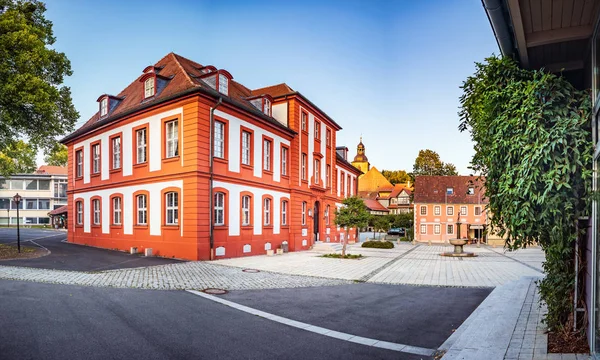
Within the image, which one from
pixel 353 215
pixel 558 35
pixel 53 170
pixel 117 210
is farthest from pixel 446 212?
pixel 53 170

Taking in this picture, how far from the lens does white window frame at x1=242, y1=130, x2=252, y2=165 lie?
20.8 meters

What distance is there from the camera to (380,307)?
28.2ft

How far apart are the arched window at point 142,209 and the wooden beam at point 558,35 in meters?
18.6

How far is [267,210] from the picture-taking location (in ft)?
74.9

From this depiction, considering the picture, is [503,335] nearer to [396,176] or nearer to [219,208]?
[219,208]

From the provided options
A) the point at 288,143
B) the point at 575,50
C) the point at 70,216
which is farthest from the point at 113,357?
the point at 70,216

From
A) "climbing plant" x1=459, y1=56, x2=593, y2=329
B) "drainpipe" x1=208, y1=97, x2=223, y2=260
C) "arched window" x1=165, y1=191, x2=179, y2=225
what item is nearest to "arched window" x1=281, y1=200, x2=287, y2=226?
"drainpipe" x1=208, y1=97, x2=223, y2=260

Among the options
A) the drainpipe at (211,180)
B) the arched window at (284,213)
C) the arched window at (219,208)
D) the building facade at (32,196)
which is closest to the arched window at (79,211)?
the arched window at (219,208)

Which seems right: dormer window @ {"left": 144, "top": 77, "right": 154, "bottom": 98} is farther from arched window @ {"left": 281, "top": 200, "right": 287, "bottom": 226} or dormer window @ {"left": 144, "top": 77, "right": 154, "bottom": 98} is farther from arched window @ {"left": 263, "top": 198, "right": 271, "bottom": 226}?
arched window @ {"left": 281, "top": 200, "right": 287, "bottom": 226}

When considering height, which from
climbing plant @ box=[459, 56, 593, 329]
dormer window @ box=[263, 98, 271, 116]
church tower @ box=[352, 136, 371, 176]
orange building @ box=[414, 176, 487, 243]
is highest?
church tower @ box=[352, 136, 371, 176]

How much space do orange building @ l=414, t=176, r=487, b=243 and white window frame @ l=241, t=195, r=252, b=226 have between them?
40.5 meters

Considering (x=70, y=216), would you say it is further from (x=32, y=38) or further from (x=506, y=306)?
(x=506, y=306)

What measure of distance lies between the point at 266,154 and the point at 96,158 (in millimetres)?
10896

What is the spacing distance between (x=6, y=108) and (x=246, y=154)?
11102 mm
